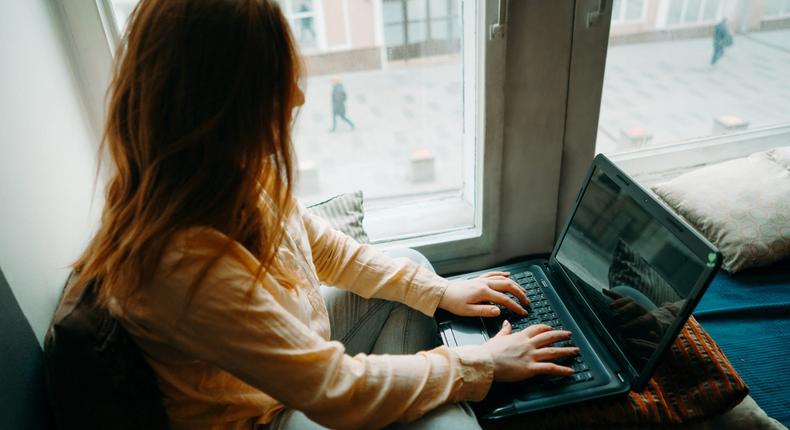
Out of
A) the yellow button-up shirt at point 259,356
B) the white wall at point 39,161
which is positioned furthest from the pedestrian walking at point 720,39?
the white wall at point 39,161

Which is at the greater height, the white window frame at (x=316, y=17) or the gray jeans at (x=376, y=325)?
the white window frame at (x=316, y=17)

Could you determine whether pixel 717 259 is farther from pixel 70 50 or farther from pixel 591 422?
pixel 70 50

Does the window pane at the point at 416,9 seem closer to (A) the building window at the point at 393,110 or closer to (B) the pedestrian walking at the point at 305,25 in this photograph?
(A) the building window at the point at 393,110

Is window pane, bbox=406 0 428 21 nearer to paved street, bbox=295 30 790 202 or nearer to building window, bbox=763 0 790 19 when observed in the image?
paved street, bbox=295 30 790 202

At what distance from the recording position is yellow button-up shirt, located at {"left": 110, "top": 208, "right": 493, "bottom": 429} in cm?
66

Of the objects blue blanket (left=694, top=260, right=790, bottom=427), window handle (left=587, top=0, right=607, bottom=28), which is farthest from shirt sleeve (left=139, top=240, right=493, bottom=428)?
window handle (left=587, top=0, right=607, bottom=28)

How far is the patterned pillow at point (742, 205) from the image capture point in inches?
51.9

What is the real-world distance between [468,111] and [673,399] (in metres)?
0.81

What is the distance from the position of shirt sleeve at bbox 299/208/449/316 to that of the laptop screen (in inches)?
11.5

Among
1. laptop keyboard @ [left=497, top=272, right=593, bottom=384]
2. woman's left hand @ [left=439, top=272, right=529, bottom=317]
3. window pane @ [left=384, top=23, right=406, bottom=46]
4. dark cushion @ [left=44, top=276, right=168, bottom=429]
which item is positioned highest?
window pane @ [left=384, top=23, right=406, bottom=46]

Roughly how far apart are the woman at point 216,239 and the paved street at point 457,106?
0.69m

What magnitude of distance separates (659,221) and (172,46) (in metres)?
0.78

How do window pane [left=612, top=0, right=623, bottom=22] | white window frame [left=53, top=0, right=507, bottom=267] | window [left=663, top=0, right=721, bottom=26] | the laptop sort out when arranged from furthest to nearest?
window [left=663, top=0, right=721, bottom=26], window pane [left=612, top=0, right=623, bottom=22], white window frame [left=53, top=0, right=507, bottom=267], the laptop

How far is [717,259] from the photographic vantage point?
0.77 m
